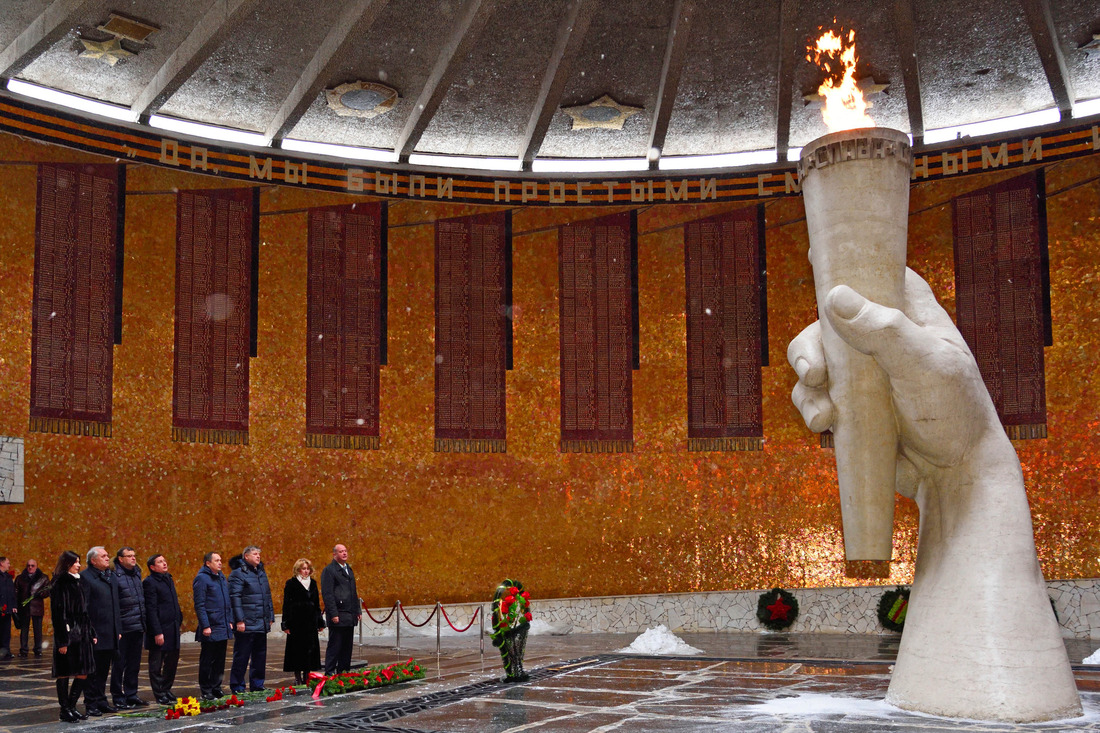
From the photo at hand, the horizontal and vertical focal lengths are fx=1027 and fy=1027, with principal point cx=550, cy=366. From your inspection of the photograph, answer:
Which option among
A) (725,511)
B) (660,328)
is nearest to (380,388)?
(660,328)

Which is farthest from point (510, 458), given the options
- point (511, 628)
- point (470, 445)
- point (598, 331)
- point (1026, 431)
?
point (1026, 431)

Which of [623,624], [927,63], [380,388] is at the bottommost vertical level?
[623,624]

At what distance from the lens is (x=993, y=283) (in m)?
15.3

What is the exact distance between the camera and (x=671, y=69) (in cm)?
1420

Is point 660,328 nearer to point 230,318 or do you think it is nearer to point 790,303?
point 790,303

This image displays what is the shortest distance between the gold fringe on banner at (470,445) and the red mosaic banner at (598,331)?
40.3 inches

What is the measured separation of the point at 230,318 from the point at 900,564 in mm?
10522

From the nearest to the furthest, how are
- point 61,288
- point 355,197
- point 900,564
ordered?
point 61,288
point 900,564
point 355,197

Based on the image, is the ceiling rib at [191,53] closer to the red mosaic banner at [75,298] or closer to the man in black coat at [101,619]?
the red mosaic banner at [75,298]

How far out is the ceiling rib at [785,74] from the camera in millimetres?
13047

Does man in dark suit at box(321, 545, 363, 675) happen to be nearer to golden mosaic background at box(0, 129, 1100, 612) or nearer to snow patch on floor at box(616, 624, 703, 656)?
snow patch on floor at box(616, 624, 703, 656)

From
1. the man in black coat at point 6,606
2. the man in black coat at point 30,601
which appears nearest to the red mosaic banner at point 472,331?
the man in black coat at point 30,601

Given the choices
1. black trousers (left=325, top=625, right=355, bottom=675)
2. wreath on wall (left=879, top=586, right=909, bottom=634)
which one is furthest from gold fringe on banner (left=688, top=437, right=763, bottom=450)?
black trousers (left=325, top=625, right=355, bottom=675)

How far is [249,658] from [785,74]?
10297mm
